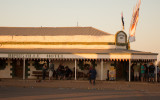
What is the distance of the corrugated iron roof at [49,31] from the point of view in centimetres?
2748

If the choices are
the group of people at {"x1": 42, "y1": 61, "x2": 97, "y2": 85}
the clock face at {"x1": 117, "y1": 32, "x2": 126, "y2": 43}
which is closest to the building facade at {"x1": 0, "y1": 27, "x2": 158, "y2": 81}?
the clock face at {"x1": 117, "y1": 32, "x2": 126, "y2": 43}

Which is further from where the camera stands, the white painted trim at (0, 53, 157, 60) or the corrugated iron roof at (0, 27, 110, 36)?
the corrugated iron roof at (0, 27, 110, 36)

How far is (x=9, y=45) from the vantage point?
26.5 metres

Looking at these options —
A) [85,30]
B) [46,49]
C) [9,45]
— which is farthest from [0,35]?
[85,30]

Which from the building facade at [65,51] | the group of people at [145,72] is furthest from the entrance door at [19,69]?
Result: the group of people at [145,72]

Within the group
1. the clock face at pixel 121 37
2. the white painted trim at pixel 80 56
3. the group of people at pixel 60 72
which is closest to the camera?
the white painted trim at pixel 80 56

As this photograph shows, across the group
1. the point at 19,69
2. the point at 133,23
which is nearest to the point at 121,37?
the point at 133,23

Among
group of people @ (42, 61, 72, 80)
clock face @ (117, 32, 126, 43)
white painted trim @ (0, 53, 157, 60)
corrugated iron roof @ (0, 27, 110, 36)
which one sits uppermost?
corrugated iron roof @ (0, 27, 110, 36)

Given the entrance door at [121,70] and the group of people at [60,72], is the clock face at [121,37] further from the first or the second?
the group of people at [60,72]

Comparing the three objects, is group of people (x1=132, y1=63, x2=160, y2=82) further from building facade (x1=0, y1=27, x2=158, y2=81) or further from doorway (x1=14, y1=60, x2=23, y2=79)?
doorway (x1=14, y1=60, x2=23, y2=79)

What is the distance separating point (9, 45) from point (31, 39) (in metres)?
2.11

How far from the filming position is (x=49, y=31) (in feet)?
93.7

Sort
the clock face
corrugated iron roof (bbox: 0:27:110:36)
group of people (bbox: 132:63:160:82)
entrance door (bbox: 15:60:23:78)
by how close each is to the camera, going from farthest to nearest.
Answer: corrugated iron roof (bbox: 0:27:110:36) → entrance door (bbox: 15:60:23:78) → the clock face → group of people (bbox: 132:63:160:82)

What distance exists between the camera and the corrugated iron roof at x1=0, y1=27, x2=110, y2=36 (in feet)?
90.1
